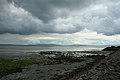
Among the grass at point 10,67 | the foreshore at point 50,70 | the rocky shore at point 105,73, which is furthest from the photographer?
the grass at point 10,67

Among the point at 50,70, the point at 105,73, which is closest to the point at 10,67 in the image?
the point at 50,70

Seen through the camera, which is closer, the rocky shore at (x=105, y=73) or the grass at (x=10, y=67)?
the rocky shore at (x=105, y=73)

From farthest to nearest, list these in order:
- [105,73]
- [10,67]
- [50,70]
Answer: [10,67] < [50,70] < [105,73]

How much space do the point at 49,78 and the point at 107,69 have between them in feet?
34.3

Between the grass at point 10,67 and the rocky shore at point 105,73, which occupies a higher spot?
the rocky shore at point 105,73

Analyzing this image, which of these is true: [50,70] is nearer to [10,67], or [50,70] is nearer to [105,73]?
[10,67]

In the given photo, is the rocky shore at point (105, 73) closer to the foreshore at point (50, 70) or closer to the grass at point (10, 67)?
the foreshore at point (50, 70)

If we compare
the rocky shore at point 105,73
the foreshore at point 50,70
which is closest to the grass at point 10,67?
the foreshore at point 50,70

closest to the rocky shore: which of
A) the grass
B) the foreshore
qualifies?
the foreshore

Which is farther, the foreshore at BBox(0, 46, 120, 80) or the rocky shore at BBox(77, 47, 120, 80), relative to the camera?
the foreshore at BBox(0, 46, 120, 80)

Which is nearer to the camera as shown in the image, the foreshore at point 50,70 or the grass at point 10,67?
the foreshore at point 50,70

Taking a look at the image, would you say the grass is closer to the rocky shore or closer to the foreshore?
the foreshore

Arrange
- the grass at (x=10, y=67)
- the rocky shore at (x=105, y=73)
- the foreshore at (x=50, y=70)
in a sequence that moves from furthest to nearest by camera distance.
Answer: the grass at (x=10, y=67)
the foreshore at (x=50, y=70)
the rocky shore at (x=105, y=73)

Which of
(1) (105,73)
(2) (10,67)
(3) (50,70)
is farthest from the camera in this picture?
(2) (10,67)
